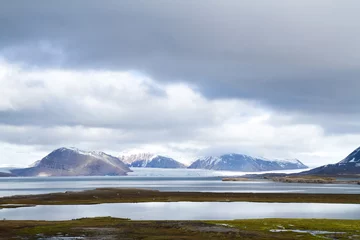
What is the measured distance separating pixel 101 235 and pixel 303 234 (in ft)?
85.9

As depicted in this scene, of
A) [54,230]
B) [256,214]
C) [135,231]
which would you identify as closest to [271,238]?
[135,231]

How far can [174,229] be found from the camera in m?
67.4

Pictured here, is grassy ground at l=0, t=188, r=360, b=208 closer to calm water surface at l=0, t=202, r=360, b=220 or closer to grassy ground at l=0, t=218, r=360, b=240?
calm water surface at l=0, t=202, r=360, b=220

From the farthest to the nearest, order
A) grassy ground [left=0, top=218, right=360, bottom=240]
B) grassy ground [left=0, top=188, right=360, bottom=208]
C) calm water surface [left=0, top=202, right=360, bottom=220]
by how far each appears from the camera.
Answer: grassy ground [left=0, top=188, right=360, bottom=208], calm water surface [left=0, top=202, right=360, bottom=220], grassy ground [left=0, top=218, right=360, bottom=240]

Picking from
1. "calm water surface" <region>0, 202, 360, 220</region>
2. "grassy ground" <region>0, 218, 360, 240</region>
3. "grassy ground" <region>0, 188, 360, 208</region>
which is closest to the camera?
"grassy ground" <region>0, 218, 360, 240</region>

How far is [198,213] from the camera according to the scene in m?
95.4

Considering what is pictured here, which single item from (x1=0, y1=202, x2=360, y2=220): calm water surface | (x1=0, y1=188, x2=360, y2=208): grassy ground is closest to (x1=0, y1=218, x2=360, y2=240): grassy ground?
(x1=0, y1=202, x2=360, y2=220): calm water surface

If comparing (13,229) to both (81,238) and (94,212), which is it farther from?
(94,212)

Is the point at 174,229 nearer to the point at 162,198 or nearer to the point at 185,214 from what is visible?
the point at 185,214

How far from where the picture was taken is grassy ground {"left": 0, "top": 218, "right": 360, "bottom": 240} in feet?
199

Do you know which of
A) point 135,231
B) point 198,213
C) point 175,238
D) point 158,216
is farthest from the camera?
point 198,213

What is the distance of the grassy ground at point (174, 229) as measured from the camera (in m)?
60.6

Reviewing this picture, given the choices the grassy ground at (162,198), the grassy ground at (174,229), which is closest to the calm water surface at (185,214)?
the grassy ground at (174,229)

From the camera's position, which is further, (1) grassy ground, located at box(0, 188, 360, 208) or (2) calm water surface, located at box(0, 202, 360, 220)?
(1) grassy ground, located at box(0, 188, 360, 208)
